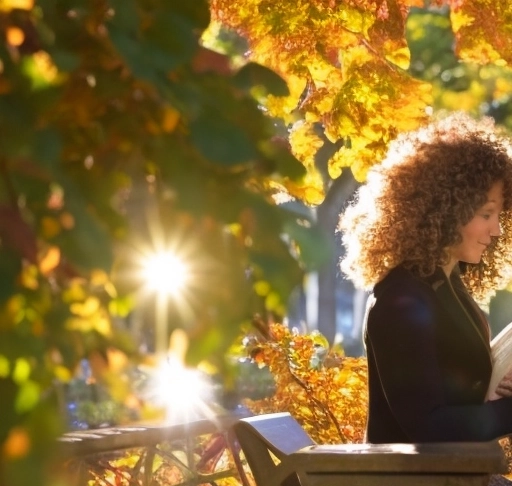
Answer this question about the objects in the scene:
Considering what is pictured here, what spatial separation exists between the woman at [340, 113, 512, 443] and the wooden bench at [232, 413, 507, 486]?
0.84 ft

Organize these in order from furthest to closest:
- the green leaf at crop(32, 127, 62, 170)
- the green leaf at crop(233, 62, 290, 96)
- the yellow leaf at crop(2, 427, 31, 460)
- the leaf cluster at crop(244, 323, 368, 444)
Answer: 1. the leaf cluster at crop(244, 323, 368, 444)
2. the green leaf at crop(233, 62, 290, 96)
3. the green leaf at crop(32, 127, 62, 170)
4. the yellow leaf at crop(2, 427, 31, 460)

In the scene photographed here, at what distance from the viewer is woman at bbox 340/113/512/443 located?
3297 millimetres

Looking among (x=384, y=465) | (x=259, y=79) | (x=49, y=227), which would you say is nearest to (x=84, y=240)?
(x=49, y=227)

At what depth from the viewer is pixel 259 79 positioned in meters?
1.66

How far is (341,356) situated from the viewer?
236 inches

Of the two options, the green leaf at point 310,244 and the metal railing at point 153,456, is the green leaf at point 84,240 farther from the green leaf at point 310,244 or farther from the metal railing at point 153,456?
the metal railing at point 153,456

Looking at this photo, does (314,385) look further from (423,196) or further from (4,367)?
(4,367)

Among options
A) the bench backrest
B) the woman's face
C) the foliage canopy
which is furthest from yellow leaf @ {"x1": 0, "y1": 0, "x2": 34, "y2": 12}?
the woman's face

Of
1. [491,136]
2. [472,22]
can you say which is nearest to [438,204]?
[491,136]

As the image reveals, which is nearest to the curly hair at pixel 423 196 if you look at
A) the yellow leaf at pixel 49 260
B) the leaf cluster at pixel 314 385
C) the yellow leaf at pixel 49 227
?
the leaf cluster at pixel 314 385

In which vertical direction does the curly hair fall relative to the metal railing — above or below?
above

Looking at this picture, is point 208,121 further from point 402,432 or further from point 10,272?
point 402,432

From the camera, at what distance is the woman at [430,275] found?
330 cm

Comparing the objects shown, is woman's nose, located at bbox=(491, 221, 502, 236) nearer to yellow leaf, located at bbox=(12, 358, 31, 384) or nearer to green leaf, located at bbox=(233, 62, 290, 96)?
green leaf, located at bbox=(233, 62, 290, 96)
